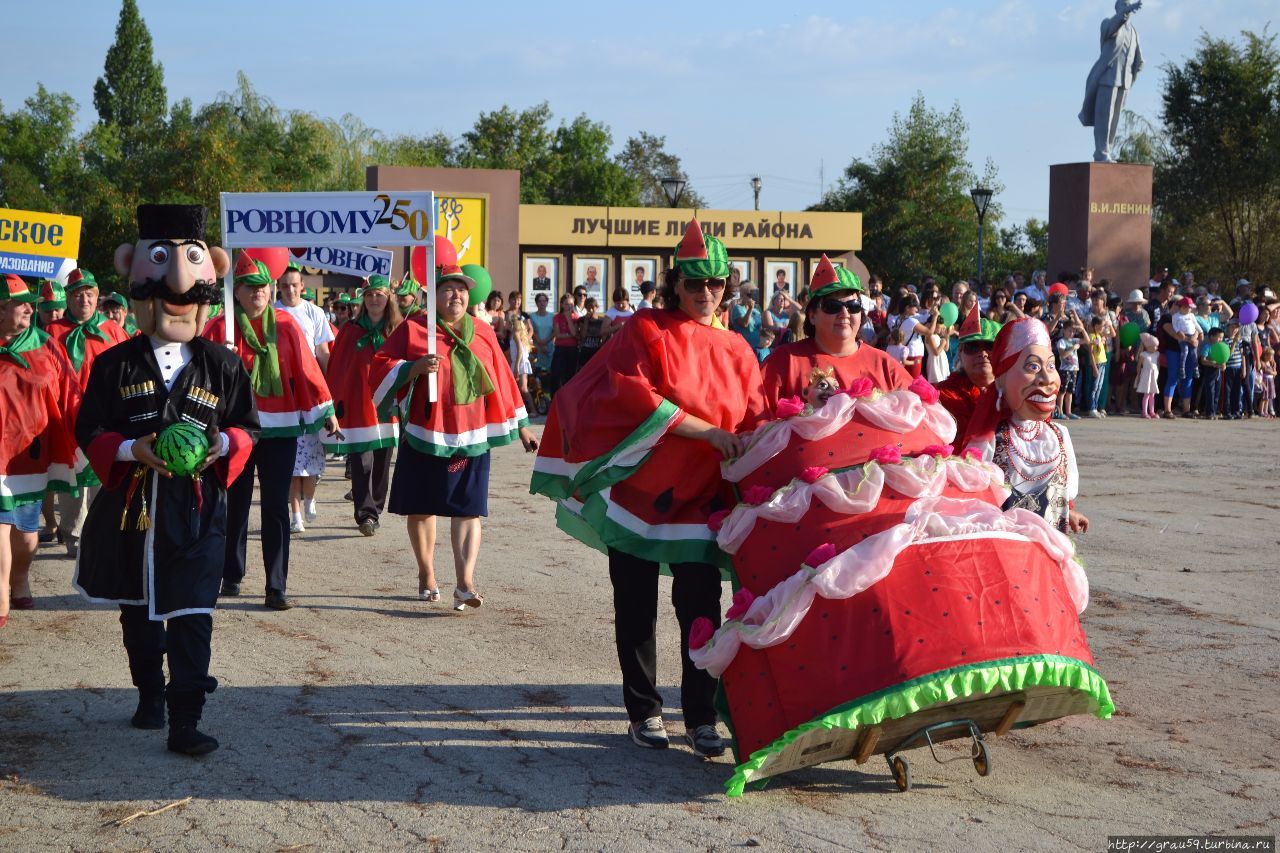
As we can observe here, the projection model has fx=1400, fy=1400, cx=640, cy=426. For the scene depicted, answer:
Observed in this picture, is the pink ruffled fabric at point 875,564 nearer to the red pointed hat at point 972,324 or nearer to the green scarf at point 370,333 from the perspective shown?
the red pointed hat at point 972,324

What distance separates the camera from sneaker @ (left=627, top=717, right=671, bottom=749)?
219 inches

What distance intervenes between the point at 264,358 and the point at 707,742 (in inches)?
184

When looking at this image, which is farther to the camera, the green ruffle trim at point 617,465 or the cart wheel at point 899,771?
the green ruffle trim at point 617,465

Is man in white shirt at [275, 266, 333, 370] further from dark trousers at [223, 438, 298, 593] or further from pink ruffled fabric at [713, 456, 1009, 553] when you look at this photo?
pink ruffled fabric at [713, 456, 1009, 553]

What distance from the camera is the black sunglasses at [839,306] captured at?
18.6 ft

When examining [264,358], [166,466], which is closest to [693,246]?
[166,466]

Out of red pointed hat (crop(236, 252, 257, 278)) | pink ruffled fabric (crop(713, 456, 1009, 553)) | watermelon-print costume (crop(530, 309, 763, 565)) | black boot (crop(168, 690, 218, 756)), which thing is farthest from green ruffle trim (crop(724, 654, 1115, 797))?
red pointed hat (crop(236, 252, 257, 278))

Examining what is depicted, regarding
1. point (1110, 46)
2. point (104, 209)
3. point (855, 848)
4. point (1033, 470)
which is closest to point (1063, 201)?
point (1110, 46)

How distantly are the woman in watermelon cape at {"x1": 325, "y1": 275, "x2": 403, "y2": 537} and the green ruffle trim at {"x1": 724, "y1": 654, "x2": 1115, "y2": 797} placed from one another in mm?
6428

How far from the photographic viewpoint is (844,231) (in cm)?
3647

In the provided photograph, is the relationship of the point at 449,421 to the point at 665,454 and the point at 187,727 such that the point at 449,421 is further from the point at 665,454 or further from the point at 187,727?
the point at 187,727

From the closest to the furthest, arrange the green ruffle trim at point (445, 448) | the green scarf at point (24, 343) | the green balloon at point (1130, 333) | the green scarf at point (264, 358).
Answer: the green scarf at point (24, 343) → the green ruffle trim at point (445, 448) → the green scarf at point (264, 358) → the green balloon at point (1130, 333)

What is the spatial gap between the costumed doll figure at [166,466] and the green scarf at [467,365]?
2.56m

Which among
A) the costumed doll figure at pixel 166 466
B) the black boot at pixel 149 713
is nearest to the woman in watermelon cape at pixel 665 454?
the costumed doll figure at pixel 166 466
